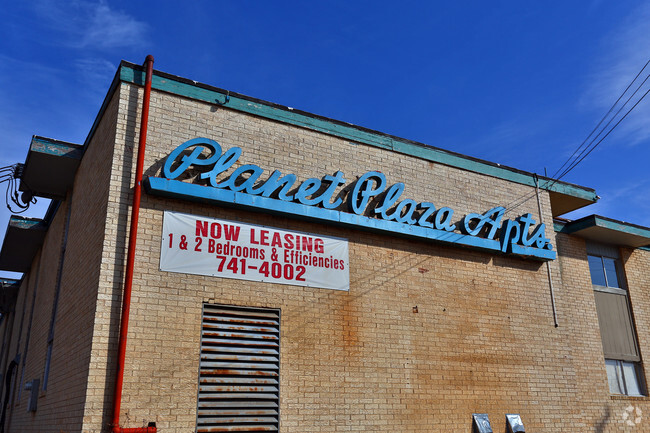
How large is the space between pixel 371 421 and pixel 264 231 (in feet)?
13.6

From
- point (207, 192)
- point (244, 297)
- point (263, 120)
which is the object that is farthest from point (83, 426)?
point (263, 120)

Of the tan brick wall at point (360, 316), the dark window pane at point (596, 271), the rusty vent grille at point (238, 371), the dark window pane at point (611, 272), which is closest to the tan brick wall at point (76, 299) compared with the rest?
the tan brick wall at point (360, 316)

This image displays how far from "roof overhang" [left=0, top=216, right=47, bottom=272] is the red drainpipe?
807 centimetres

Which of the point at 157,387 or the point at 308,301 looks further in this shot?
the point at 308,301

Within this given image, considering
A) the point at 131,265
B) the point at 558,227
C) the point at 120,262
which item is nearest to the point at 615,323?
→ the point at 558,227

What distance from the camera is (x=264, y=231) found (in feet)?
36.7

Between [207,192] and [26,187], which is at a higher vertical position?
[26,187]

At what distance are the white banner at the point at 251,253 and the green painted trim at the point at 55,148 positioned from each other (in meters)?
3.97

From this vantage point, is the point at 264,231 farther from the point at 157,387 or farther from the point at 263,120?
the point at 157,387

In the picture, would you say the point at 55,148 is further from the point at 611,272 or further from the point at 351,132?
the point at 611,272

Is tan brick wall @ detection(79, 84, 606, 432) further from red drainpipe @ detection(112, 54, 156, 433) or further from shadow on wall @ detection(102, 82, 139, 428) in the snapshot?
red drainpipe @ detection(112, 54, 156, 433)

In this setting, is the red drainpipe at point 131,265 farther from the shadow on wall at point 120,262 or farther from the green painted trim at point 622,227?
the green painted trim at point 622,227

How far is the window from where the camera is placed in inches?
658

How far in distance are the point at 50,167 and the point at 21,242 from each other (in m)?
5.48
